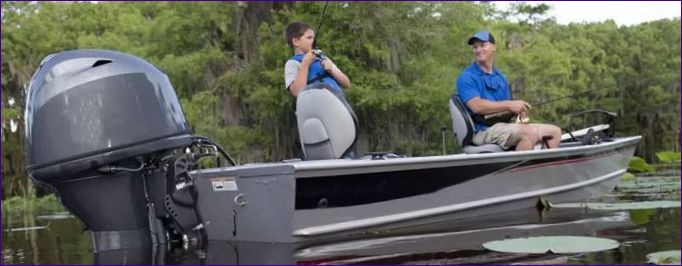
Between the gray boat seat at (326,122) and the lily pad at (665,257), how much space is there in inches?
82.4

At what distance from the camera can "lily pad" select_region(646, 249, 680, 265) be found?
10.2 feet

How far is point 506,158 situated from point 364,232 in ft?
4.17

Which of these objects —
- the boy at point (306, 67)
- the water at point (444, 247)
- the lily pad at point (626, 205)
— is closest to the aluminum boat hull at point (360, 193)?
the water at point (444, 247)

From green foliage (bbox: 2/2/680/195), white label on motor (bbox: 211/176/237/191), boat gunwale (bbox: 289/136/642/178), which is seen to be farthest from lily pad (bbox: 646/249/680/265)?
green foliage (bbox: 2/2/680/195)

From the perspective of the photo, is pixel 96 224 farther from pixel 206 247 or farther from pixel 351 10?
pixel 351 10

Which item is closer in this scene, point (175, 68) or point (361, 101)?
point (361, 101)

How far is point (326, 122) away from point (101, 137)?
1.45 m

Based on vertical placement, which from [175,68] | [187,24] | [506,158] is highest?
[187,24]

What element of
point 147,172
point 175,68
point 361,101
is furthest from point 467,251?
point 175,68

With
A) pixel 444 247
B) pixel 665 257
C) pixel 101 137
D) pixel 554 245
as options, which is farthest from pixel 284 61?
pixel 665 257

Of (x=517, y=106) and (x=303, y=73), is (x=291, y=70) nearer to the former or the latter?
(x=303, y=73)

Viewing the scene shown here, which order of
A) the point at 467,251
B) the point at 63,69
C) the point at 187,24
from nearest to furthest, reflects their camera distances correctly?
1. the point at 467,251
2. the point at 63,69
3. the point at 187,24

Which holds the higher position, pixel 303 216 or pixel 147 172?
pixel 147 172

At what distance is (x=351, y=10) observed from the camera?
15516mm
